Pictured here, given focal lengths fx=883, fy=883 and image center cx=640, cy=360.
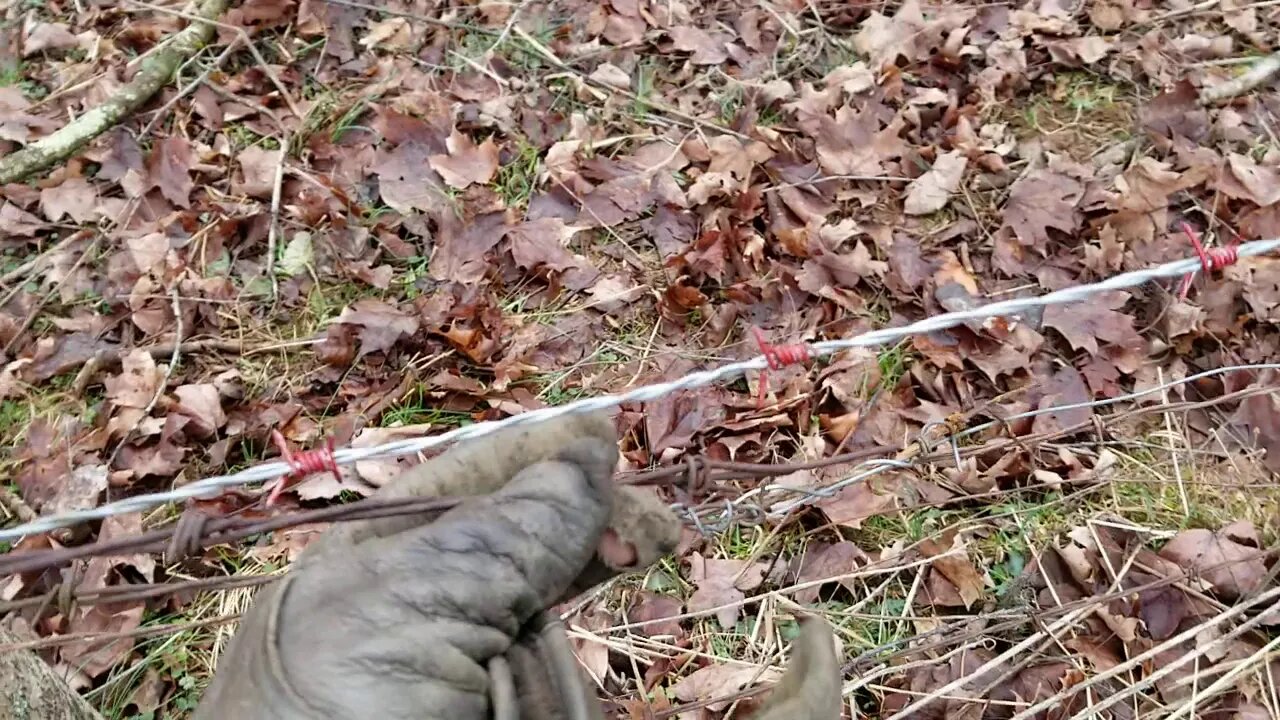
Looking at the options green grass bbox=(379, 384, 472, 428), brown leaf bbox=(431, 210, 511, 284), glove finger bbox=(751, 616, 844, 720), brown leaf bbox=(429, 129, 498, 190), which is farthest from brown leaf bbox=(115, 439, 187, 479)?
glove finger bbox=(751, 616, 844, 720)

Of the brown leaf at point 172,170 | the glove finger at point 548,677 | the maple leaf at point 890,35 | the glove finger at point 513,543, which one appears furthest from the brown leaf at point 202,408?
the maple leaf at point 890,35

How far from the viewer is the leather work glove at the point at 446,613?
123cm

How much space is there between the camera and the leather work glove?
1.23 meters

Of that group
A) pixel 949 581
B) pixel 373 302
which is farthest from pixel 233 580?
pixel 949 581

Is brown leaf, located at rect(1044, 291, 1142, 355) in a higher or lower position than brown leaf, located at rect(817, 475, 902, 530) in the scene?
higher

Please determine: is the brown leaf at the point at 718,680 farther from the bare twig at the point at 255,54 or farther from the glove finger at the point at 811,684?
the bare twig at the point at 255,54

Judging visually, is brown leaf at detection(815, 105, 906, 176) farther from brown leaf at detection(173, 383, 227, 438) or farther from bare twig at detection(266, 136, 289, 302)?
brown leaf at detection(173, 383, 227, 438)

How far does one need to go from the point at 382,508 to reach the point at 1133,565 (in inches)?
90.5

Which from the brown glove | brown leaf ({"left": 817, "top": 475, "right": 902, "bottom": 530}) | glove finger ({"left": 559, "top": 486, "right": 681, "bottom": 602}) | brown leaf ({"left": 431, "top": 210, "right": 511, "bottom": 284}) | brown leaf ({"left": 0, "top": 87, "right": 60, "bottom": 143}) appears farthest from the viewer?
brown leaf ({"left": 0, "top": 87, "right": 60, "bottom": 143})

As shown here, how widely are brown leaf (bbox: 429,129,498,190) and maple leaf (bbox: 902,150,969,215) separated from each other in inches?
68.1

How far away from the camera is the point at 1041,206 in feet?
11.3

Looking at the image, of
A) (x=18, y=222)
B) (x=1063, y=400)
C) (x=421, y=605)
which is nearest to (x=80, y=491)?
(x=18, y=222)

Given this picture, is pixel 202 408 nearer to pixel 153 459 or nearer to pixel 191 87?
pixel 153 459

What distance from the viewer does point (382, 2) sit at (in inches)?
174
